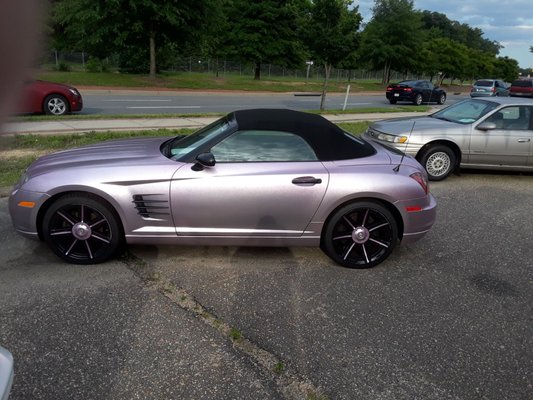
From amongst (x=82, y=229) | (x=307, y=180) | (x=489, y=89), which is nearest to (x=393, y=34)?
(x=489, y=89)

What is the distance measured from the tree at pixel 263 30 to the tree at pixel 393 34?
823 centimetres

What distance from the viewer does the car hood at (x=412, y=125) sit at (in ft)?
25.5

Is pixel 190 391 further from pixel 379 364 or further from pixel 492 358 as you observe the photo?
pixel 492 358

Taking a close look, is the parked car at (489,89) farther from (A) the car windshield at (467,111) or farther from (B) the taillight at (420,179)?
(B) the taillight at (420,179)

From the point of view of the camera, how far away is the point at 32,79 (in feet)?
2.89

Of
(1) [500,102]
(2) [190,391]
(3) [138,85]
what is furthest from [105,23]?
(2) [190,391]

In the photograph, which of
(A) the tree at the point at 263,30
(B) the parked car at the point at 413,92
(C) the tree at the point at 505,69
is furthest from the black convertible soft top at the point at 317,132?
(C) the tree at the point at 505,69

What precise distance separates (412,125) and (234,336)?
605 cm

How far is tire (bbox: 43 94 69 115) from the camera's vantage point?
12391mm

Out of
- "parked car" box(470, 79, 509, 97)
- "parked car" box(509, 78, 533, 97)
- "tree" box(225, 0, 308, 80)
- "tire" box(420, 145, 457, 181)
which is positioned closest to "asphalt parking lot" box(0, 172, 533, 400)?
"tire" box(420, 145, 457, 181)

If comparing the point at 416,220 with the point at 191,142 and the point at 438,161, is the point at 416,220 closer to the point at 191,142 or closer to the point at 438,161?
the point at 191,142

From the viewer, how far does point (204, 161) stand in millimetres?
3922

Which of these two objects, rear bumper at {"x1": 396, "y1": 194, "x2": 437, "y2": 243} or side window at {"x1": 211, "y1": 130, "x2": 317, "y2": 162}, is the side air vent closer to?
side window at {"x1": 211, "y1": 130, "x2": 317, "y2": 162}

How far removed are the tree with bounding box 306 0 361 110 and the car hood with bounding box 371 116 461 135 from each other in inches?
350
